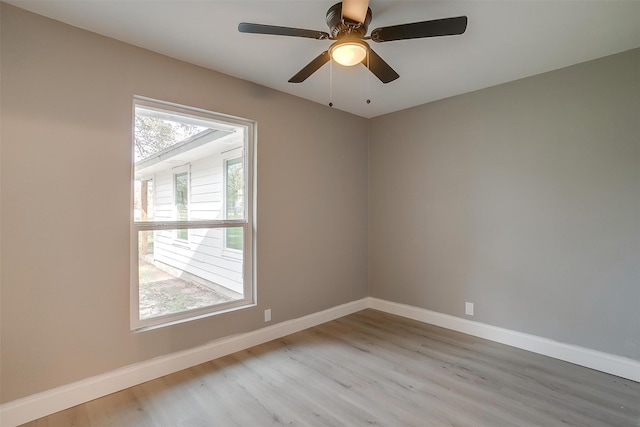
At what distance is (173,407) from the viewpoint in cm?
207

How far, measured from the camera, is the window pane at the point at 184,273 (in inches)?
98.0

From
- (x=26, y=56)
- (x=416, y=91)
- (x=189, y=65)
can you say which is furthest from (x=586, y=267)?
(x=26, y=56)

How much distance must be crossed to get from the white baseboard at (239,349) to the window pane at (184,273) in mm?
399

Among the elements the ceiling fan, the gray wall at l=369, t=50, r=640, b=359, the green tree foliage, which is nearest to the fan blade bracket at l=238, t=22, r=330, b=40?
the ceiling fan

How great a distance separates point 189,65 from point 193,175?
965 millimetres

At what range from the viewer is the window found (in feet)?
8.11

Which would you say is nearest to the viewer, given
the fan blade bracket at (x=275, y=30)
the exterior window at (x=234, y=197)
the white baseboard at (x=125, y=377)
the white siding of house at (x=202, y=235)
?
the fan blade bracket at (x=275, y=30)

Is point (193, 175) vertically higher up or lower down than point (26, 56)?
lower down

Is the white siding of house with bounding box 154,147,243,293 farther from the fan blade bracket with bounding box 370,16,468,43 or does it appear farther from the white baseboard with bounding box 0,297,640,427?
the fan blade bracket with bounding box 370,16,468,43

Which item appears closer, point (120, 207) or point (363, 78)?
point (120, 207)

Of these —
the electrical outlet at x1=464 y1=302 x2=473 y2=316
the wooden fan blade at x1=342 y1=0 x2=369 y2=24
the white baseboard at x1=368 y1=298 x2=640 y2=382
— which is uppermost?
the wooden fan blade at x1=342 y1=0 x2=369 y2=24

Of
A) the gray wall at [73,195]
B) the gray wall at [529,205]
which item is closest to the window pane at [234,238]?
the gray wall at [73,195]

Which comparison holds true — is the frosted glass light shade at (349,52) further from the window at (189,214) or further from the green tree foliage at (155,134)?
the green tree foliage at (155,134)

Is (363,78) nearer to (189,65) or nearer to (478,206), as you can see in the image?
(189,65)
